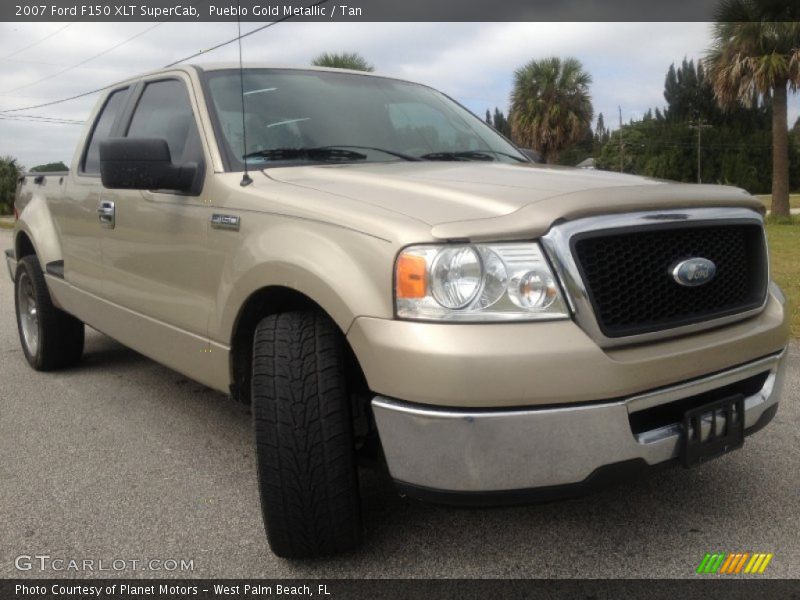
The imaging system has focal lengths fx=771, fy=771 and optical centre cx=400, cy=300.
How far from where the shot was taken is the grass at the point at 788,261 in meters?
7.11

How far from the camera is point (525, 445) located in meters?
2.04

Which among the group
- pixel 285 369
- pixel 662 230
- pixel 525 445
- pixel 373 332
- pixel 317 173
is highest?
pixel 317 173

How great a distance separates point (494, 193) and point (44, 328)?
11.8ft

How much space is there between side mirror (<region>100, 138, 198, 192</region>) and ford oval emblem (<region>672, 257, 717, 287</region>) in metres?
1.89

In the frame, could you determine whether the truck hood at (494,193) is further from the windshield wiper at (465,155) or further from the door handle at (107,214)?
the door handle at (107,214)

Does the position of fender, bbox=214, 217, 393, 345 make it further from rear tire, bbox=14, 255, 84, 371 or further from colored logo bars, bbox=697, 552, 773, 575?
rear tire, bbox=14, 255, 84, 371

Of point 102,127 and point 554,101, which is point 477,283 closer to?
point 102,127

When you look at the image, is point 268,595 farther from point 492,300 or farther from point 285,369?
point 492,300

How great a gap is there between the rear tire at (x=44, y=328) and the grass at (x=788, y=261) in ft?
16.9

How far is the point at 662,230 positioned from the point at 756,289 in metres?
0.58

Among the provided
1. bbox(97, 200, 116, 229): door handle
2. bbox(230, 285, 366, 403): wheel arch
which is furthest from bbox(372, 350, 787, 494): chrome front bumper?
bbox(97, 200, 116, 229): door handle

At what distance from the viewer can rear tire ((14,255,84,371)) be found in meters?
4.85

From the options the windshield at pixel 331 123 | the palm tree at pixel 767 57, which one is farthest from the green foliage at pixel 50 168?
the palm tree at pixel 767 57

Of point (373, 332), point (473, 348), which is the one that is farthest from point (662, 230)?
point (373, 332)
